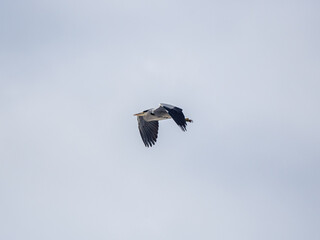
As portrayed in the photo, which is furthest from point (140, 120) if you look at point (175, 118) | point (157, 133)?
point (175, 118)

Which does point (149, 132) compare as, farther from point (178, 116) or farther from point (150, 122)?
point (178, 116)

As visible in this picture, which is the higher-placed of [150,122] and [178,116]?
[150,122]

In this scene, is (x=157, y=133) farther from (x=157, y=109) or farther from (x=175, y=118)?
(x=175, y=118)

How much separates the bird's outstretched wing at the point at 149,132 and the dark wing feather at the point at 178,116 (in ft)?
13.7

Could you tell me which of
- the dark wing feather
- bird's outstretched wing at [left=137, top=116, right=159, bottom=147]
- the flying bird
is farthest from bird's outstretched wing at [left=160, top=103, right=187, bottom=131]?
bird's outstretched wing at [left=137, top=116, right=159, bottom=147]

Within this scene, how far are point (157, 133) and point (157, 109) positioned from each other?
230 cm

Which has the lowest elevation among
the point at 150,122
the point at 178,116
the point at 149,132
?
the point at 178,116

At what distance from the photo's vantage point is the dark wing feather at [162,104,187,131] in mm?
35447

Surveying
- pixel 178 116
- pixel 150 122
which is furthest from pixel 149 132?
pixel 178 116

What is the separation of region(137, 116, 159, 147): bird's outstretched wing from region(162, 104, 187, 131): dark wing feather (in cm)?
416

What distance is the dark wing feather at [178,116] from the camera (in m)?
35.4

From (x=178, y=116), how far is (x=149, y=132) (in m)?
5.45

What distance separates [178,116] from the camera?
36.1 meters

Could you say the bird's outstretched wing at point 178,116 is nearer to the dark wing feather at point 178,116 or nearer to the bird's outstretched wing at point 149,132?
the dark wing feather at point 178,116
